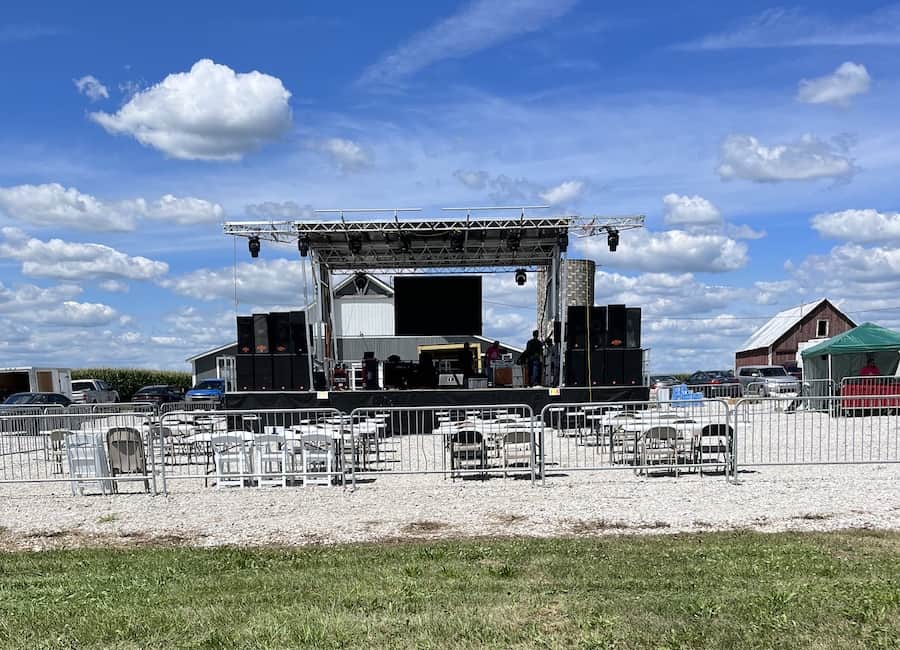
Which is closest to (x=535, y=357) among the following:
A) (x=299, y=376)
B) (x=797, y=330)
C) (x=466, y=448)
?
(x=299, y=376)

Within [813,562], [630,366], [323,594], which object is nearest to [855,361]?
[630,366]

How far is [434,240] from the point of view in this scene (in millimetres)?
21062

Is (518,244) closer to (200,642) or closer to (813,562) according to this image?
(813,562)

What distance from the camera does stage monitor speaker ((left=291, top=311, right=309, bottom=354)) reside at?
1888cm

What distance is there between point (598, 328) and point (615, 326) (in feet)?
1.26

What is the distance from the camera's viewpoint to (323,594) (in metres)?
5.29

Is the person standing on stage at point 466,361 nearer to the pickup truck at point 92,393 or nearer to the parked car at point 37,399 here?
the parked car at point 37,399

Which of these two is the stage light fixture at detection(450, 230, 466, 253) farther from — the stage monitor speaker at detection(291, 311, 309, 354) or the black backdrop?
the stage monitor speaker at detection(291, 311, 309, 354)

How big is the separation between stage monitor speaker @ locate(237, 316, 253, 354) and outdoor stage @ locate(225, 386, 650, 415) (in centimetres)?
108

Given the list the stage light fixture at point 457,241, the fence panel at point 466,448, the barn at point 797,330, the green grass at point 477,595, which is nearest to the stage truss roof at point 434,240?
the stage light fixture at point 457,241

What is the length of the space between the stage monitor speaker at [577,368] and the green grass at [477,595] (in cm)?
1179

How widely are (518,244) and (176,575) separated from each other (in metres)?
16.0

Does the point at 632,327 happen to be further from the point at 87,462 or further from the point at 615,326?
the point at 87,462

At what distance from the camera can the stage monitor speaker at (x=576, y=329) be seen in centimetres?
1873
